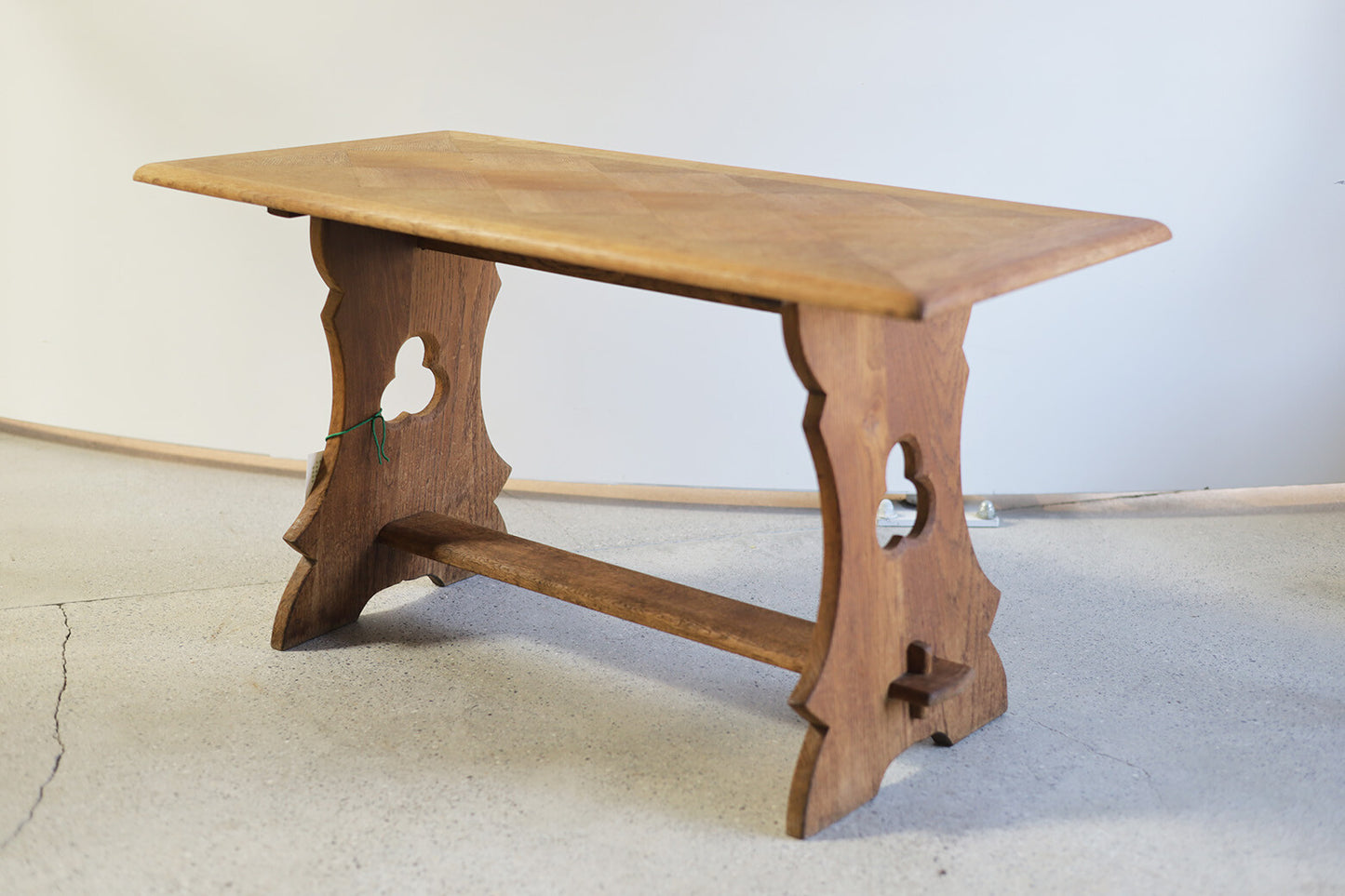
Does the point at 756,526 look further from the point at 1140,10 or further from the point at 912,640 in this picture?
the point at 1140,10

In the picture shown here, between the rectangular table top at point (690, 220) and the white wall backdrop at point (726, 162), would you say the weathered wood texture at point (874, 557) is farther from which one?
the white wall backdrop at point (726, 162)

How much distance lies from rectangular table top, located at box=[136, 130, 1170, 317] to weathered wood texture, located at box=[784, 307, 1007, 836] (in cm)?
15

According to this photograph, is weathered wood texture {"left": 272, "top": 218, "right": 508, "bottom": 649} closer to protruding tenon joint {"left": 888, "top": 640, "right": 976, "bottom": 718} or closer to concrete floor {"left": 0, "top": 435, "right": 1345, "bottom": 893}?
concrete floor {"left": 0, "top": 435, "right": 1345, "bottom": 893}

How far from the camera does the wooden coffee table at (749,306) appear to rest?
1.72 m

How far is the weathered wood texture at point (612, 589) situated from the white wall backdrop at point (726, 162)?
1.05 metres

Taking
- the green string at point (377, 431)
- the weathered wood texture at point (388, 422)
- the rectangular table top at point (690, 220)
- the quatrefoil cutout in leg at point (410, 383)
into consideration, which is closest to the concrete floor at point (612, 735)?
the weathered wood texture at point (388, 422)

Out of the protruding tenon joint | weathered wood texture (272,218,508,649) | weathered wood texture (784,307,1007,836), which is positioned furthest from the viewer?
weathered wood texture (272,218,508,649)

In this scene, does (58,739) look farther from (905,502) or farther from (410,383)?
(905,502)

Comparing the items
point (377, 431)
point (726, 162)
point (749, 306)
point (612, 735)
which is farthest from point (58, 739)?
point (726, 162)

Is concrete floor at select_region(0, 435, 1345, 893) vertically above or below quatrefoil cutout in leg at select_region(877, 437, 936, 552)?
below

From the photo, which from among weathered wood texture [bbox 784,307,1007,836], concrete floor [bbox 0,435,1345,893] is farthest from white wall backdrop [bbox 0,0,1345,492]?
weathered wood texture [bbox 784,307,1007,836]

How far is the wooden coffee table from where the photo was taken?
1718mm

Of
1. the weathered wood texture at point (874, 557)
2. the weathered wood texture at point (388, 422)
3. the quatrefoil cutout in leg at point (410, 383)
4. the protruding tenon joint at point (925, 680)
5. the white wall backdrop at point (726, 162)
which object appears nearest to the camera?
the weathered wood texture at point (874, 557)

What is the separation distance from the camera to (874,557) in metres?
1.95
